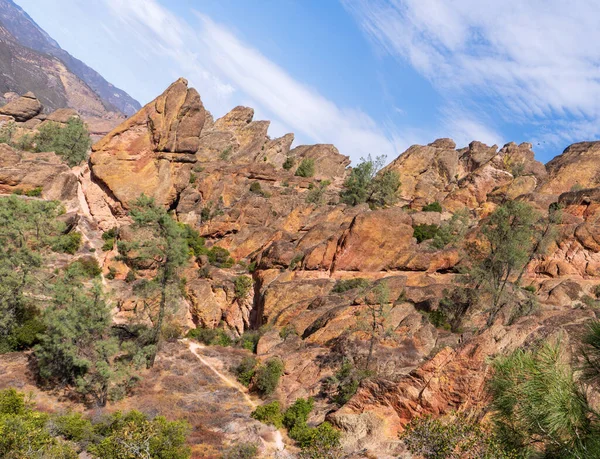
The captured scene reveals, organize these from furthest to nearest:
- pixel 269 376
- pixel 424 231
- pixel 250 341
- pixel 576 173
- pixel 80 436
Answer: pixel 576 173, pixel 424 231, pixel 250 341, pixel 269 376, pixel 80 436

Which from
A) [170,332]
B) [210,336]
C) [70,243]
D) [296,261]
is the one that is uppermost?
[296,261]

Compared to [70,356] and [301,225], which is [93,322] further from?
[301,225]

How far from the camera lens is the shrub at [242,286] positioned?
46.8m

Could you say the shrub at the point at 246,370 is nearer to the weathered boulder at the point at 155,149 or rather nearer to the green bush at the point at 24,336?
the green bush at the point at 24,336

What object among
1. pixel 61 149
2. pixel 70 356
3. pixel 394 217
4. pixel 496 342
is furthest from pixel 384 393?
pixel 61 149

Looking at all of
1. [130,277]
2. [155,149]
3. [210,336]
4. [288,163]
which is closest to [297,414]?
[210,336]

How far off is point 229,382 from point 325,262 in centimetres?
2052

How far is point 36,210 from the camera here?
38938mm

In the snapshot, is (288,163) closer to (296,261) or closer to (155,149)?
(155,149)

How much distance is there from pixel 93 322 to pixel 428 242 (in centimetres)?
4337

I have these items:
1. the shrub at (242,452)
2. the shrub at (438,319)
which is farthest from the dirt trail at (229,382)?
the shrub at (438,319)

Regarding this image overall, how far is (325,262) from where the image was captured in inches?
1918

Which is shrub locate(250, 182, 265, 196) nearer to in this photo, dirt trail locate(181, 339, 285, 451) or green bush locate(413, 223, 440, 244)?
green bush locate(413, 223, 440, 244)

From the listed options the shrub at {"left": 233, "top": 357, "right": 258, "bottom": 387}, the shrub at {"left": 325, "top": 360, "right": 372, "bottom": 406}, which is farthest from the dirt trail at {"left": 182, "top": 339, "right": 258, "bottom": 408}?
the shrub at {"left": 325, "top": 360, "right": 372, "bottom": 406}
